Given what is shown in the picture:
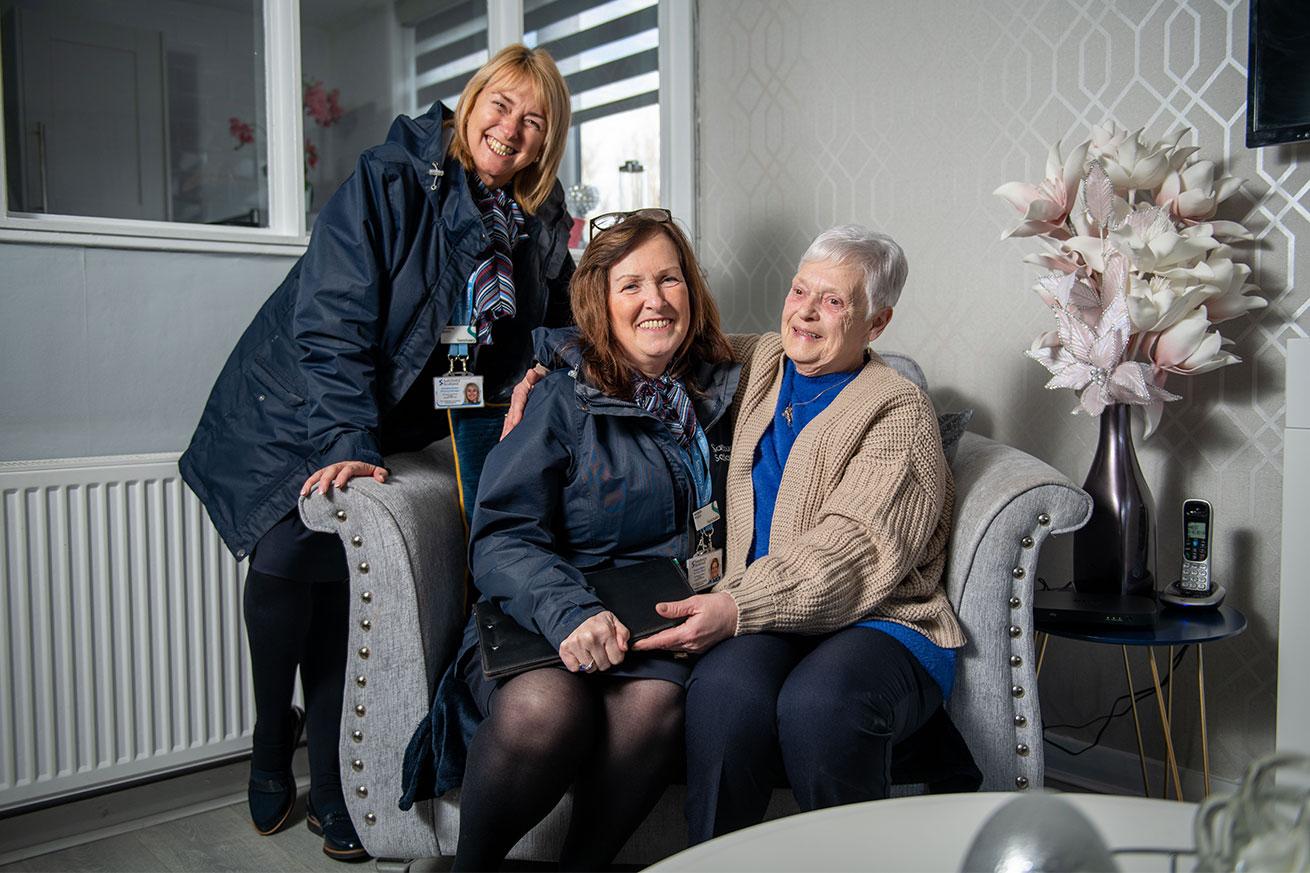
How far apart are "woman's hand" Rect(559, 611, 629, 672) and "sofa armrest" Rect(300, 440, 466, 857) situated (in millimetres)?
288

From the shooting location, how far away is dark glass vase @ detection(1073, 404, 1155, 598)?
1.88 metres

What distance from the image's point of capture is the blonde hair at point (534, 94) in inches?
74.4

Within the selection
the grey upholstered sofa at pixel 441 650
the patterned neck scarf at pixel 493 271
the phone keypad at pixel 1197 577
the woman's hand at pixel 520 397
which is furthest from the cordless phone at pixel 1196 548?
the patterned neck scarf at pixel 493 271

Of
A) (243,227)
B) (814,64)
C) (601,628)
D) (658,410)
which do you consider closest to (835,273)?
(658,410)

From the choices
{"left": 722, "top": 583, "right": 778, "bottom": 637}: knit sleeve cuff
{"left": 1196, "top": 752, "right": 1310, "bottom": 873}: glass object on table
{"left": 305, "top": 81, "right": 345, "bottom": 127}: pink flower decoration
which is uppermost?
{"left": 305, "top": 81, "right": 345, "bottom": 127}: pink flower decoration

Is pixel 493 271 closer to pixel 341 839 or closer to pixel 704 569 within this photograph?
pixel 704 569

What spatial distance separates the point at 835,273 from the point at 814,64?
1.10 metres

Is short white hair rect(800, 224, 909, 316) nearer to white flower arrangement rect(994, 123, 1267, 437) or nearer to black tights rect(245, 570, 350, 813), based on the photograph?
white flower arrangement rect(994, 123, 1267, 437)

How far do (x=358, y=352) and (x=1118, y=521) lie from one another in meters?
1.39

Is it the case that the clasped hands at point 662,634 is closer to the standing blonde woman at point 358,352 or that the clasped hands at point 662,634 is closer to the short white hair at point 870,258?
the standing blonde woman at point 358,352

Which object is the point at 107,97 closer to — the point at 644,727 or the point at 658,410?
the point at 658,410

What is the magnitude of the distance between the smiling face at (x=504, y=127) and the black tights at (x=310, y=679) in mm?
865

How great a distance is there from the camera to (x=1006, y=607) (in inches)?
62.9

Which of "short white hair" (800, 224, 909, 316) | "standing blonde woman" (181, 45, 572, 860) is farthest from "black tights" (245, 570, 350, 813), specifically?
"short white hair" (800, 224, 909, 316)
